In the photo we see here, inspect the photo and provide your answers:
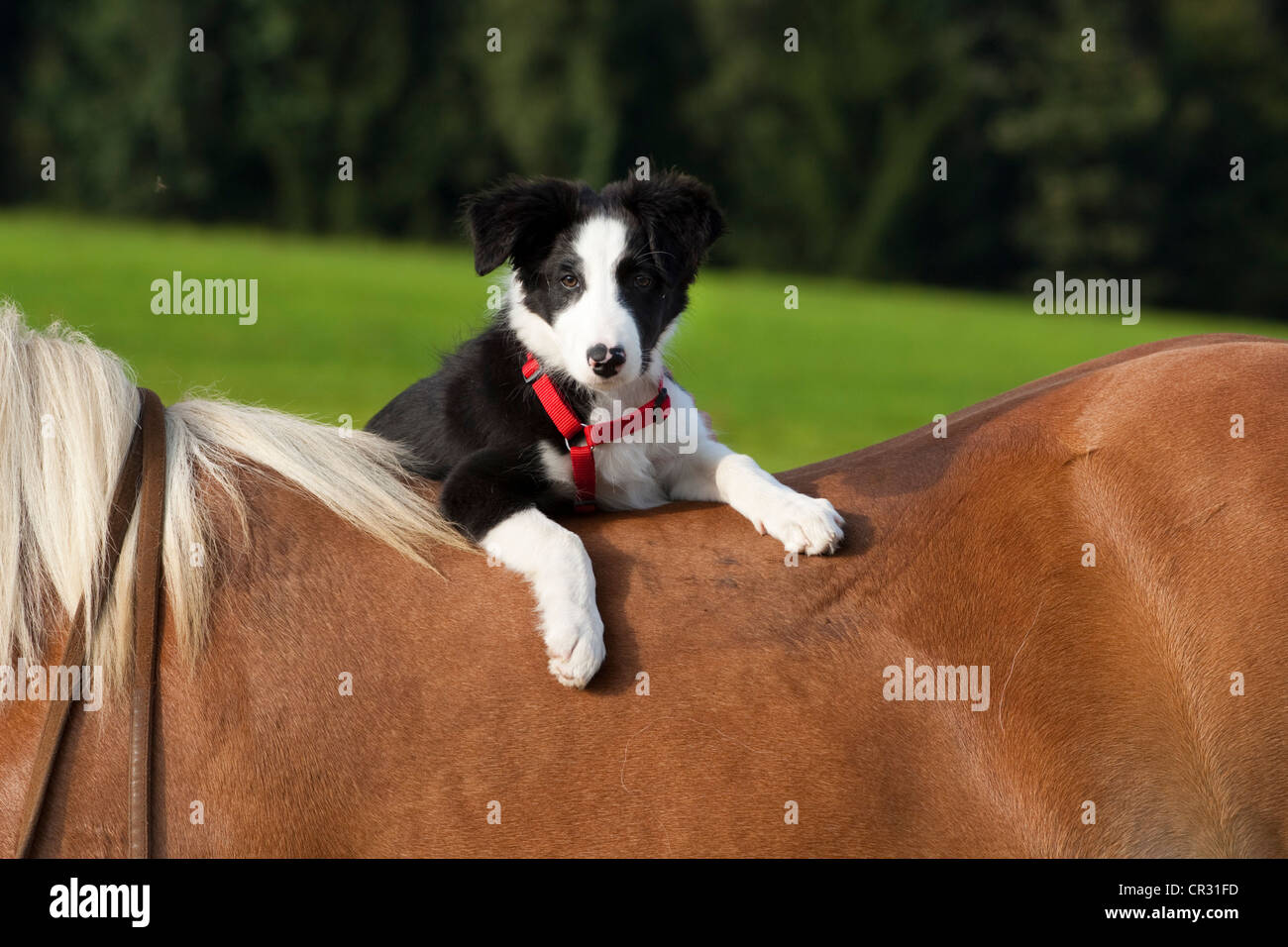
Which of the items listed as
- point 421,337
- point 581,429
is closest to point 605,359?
point 581,429

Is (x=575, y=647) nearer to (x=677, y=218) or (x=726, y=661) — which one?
(x=726, y=661)

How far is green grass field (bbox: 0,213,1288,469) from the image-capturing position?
14.6 meters

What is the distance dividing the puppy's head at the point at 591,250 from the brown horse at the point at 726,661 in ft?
1.79

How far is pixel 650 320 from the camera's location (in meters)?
3.49

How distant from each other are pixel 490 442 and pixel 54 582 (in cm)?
109

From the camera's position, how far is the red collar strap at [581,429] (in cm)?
336

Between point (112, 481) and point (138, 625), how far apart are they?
1.23 feet

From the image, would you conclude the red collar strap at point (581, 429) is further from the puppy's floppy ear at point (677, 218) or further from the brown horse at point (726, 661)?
the puppy's floppy ear at point (677, 218)

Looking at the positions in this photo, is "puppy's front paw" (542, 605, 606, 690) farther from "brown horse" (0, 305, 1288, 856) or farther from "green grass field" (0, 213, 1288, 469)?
"green grass field" (0, 213, 1288, 469)

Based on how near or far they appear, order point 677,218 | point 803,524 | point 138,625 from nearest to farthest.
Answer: point 138,625, point 803,524, point 677,218

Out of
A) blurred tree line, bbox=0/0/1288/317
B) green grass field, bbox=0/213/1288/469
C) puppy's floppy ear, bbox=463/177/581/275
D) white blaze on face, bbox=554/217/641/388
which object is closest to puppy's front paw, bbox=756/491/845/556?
white blaze on face, bbox=554/217/641/388

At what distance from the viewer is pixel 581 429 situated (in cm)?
339

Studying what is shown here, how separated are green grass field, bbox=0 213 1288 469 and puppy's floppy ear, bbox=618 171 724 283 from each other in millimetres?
7998
